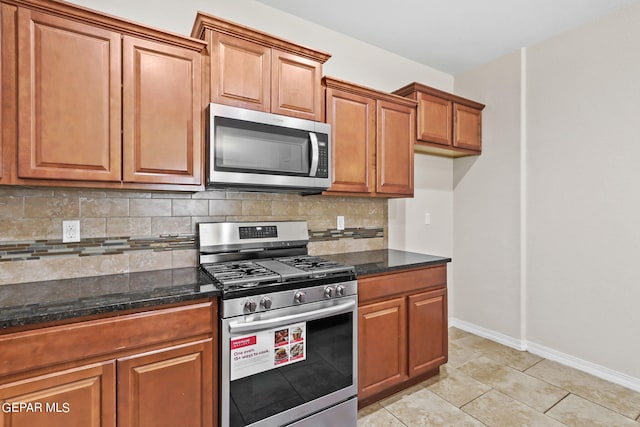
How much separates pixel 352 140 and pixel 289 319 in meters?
1.38

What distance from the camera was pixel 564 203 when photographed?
2762 mm

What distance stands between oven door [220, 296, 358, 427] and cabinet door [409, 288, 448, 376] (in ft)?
1.89

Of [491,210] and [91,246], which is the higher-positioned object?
[491,210]

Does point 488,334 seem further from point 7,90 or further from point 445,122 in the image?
point 7,90

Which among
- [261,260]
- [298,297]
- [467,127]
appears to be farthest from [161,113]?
[467,127]

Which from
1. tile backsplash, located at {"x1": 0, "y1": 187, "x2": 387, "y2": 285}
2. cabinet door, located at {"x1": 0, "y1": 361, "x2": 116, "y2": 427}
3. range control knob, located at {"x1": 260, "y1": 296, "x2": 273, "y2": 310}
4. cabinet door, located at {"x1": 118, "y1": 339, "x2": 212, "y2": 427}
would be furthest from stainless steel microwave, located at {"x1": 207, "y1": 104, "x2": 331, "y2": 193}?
cabinet door, located at {"x1": 0, "y1": 361, "x2": 116, "y2": 427}

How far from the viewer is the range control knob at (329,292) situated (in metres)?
1.81

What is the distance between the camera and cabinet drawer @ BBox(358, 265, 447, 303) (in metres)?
2.06

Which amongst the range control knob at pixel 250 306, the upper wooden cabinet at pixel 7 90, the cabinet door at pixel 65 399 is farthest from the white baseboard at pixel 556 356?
the upper wooden cabinet at pixel 7 90

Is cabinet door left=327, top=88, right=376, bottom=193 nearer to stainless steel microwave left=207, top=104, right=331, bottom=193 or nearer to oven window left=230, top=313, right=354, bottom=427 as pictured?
stainless steel microwave left=207, top=104, right=331, bottom=193

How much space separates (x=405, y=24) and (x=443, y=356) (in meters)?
2.68

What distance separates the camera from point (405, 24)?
8.67 feet

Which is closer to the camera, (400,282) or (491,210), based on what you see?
(400,282)

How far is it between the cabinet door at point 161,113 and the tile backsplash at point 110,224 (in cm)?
32
